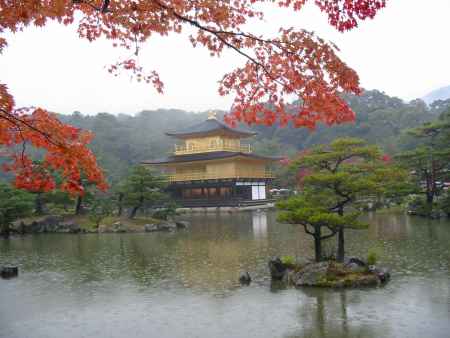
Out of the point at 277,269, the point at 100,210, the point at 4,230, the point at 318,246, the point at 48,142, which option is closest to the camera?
the point at 48,142

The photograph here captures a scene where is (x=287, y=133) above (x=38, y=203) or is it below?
above

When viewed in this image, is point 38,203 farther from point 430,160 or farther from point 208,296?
point 430,160

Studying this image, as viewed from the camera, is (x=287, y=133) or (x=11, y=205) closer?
(x=11, y=205)

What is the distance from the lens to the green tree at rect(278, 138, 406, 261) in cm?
846

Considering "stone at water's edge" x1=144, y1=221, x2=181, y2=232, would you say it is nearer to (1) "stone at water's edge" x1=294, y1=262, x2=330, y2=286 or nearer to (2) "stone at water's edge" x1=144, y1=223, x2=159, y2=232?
(2) "stone at water's edge" x1=144, y1=223, x2=159, y2=232

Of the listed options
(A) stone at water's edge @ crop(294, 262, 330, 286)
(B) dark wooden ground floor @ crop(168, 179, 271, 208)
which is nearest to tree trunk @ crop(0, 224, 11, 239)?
(A) stone at water's edge @ crop(294, 262, 330, 286)

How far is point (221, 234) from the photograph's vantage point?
53.9 ft

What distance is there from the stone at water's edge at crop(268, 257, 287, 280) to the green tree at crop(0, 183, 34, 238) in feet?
42.6

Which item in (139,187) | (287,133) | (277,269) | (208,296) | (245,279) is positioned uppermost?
(287,133)

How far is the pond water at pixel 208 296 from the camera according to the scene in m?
5.77

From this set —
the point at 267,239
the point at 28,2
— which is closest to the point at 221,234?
the point at 267,239

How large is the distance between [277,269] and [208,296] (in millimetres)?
1622

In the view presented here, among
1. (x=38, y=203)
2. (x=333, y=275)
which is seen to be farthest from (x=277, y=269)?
(x=38, y=203)

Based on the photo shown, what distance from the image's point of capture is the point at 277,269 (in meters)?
8.42
